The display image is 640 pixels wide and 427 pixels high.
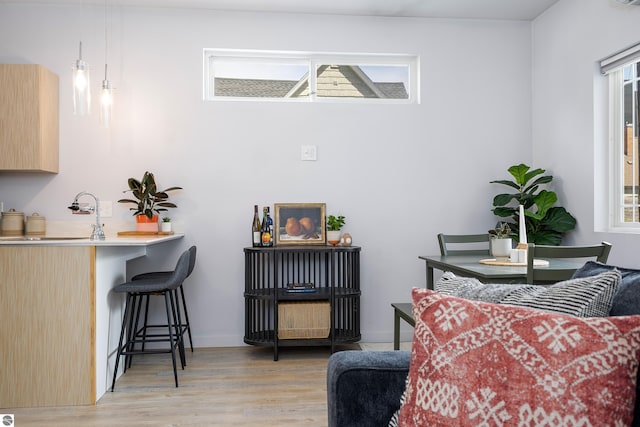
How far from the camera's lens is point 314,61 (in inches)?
160

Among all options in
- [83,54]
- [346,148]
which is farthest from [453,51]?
[83,54]

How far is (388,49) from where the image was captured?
4.03 meters

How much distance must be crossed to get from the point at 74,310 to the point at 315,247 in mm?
1660

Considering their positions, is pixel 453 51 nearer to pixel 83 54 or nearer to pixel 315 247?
pixel 315 247

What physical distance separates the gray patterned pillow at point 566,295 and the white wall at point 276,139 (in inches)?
107

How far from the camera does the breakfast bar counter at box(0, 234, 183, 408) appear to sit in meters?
2.62

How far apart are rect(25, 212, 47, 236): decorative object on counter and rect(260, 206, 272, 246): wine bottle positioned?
1.65 m

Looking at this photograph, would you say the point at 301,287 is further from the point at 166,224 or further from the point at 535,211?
the point at 535,211

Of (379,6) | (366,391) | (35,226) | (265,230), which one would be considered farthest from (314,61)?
(366,391)

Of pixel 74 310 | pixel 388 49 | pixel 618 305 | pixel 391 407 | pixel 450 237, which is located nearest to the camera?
pixel 618 305

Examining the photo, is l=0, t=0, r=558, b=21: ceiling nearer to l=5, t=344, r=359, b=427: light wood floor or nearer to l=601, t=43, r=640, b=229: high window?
l=601, t=43, r=640, b=229: high window

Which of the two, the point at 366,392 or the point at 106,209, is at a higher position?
the point at 106,209

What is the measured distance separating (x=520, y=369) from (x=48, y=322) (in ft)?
8.36

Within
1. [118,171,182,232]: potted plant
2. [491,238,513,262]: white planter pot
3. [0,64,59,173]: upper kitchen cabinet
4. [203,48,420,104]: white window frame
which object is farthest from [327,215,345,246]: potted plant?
[0,64,59,173]: upper kitchen cabinet
